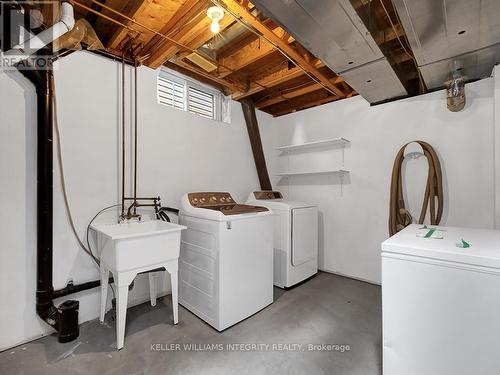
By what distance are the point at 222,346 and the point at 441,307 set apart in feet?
4.85

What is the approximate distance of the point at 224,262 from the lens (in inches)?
80.2

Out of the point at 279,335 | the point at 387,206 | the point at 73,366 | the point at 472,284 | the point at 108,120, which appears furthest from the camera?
the point at 387,206

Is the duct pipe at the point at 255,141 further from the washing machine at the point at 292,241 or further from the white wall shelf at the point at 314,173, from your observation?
the washing machine at the point at 292,241

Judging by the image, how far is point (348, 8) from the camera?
4.64 feet

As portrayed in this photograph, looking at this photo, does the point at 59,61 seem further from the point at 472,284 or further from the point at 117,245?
the point at 472,284

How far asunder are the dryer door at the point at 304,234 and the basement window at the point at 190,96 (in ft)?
5.56

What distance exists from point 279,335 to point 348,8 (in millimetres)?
2387

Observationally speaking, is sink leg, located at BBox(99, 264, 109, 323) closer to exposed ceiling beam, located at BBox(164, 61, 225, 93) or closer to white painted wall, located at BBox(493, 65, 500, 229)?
exposed ceiling beam, located at BBox(164, 61, 225, 93)

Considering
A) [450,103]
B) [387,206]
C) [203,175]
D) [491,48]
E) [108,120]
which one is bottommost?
[387,206]

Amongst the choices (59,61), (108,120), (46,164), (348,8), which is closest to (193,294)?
(46,164)

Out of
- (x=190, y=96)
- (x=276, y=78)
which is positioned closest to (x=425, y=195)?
(x=276, y=78)

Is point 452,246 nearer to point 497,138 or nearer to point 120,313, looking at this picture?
point 497,138

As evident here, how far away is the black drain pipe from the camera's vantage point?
1821 mm

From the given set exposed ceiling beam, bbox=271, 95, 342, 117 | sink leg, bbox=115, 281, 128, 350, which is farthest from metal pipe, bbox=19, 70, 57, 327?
exposed ceiling beam, bbox=271, 95, 342, 117
